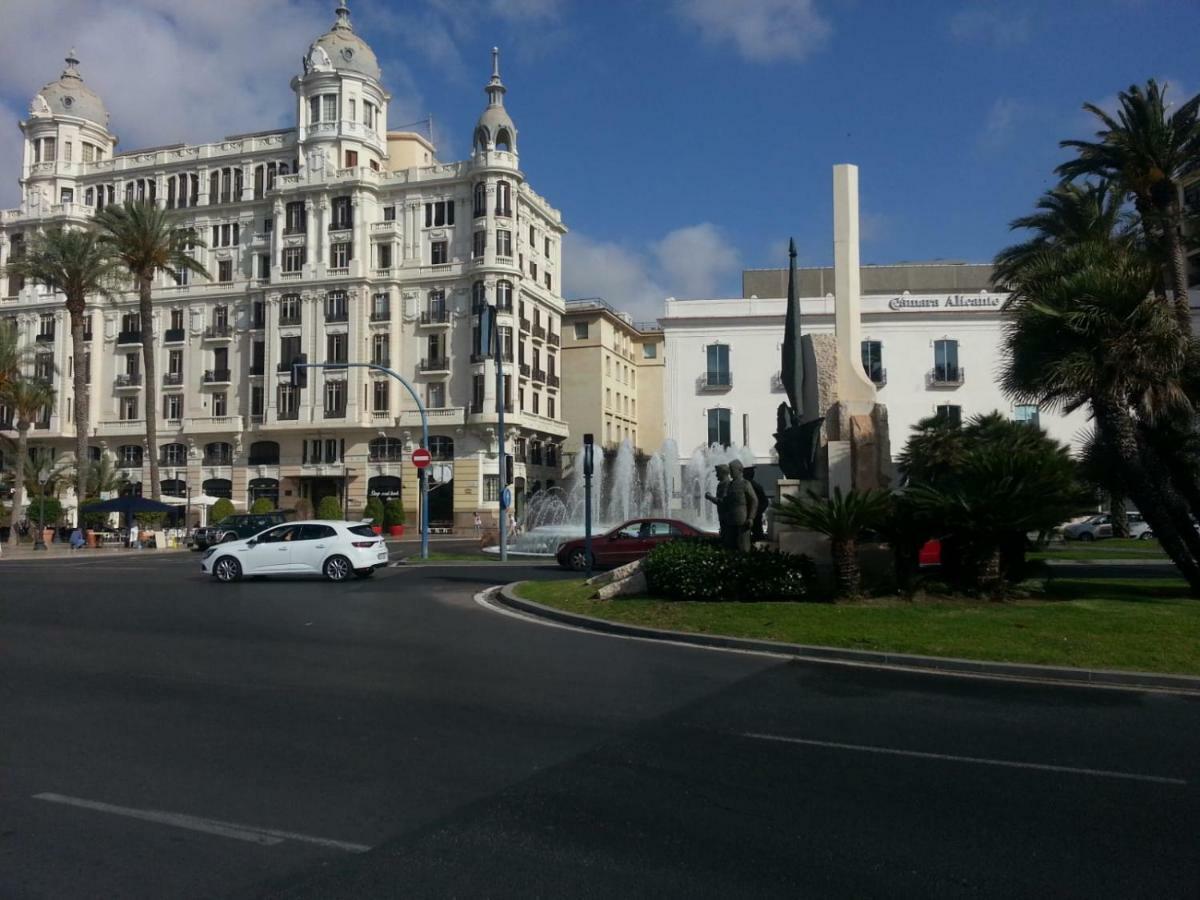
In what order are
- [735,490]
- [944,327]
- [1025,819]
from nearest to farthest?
[1025,819] < [735,490] < [944,327]

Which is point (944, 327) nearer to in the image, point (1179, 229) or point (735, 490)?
point (1179, 229)

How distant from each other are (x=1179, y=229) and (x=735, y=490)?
20.3 meters

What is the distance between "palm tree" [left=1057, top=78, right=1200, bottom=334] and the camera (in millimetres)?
28047

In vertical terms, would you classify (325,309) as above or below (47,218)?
below

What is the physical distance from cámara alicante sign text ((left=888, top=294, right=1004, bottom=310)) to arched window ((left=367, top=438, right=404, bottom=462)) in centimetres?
2963

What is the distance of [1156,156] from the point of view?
28.3m

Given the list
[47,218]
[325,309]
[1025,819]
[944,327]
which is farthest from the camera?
[47,218]

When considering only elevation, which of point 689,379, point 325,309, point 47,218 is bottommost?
point 689,379

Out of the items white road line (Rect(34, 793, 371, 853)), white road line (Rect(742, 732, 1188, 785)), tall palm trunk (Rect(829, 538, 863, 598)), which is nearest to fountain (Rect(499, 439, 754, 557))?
tall palm trunk (Rect(829, 538, 863, 598))

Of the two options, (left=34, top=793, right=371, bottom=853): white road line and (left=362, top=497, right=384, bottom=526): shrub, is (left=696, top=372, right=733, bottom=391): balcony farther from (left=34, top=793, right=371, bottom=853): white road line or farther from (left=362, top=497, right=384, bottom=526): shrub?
(left=34, top=793, right=371, bottom=853): white road line

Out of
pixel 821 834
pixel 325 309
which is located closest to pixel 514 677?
pixel 821 834

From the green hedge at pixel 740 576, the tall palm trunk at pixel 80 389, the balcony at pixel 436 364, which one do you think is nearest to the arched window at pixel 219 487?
the tall palm trunk at pixel 80 389

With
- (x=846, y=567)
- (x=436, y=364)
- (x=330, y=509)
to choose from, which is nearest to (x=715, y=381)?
(x=436, y=364)

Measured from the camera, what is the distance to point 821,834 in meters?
5.55
